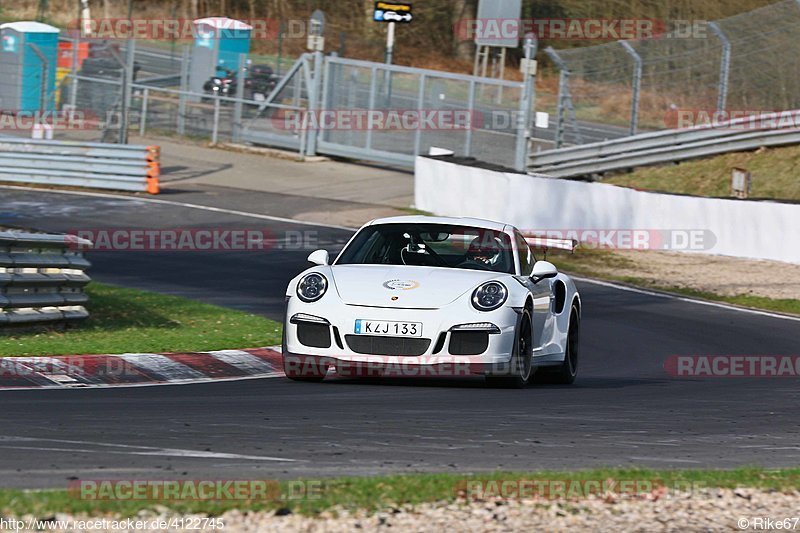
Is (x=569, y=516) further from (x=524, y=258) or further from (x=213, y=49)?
(x=213, y=49)

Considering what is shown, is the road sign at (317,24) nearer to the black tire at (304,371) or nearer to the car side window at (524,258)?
the car side window at (524,258)

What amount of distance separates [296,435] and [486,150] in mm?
23257

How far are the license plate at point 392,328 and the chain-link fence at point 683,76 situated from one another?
17780 mm

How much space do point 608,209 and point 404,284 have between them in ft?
46.1

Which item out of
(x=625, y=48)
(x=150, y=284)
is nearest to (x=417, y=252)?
(x=150, y=284)

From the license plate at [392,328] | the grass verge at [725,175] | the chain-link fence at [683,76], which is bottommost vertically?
the license plate at [392,328]

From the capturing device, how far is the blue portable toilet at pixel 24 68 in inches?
1357

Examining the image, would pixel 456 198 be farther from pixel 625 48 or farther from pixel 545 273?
pixel 545 273

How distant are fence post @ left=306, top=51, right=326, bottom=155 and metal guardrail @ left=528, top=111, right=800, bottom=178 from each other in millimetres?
6201

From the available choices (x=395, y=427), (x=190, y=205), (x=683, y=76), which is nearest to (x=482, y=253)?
(x=395, y=427)

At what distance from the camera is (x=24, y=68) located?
34719mm
